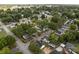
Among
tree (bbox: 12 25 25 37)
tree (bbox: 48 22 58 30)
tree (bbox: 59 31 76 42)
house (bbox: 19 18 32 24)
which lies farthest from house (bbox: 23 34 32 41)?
tree (bbox: 59 31 76 42)

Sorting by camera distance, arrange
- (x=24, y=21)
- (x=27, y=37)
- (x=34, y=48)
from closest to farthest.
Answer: (x=34, y=48) → (x=27, y=37) → (x=24, y=21)

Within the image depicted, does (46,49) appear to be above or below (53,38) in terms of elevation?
below

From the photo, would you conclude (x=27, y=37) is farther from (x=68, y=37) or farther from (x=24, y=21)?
(x=68, y=37)

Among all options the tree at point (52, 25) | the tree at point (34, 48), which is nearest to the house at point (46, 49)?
the tree at point (34, 48)

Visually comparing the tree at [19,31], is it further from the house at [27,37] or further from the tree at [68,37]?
the tree at [68,37]

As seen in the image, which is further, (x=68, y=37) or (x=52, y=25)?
(x=52, y=25)

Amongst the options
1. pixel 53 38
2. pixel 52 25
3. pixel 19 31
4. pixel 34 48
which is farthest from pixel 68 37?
pixel 19 31

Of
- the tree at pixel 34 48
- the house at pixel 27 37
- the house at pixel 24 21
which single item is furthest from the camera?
the house at pixel 24 21

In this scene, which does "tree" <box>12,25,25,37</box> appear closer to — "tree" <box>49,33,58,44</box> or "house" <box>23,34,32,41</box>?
"house" <box>23,34,32,41</box>

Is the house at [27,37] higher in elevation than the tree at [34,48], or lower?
higher

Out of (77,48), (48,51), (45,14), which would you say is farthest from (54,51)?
(45,14)
